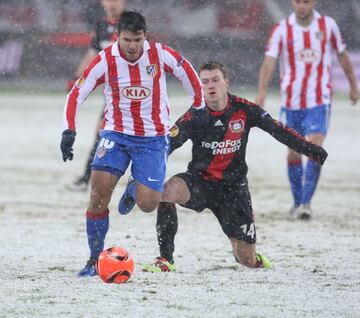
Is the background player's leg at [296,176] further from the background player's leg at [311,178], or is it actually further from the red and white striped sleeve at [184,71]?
the red and white striped sleeve at [184,71]

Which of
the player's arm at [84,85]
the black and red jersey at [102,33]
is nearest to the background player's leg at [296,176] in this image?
the black and red jersey at [102,33]

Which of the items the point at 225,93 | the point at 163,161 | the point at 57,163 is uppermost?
the point at 225,93

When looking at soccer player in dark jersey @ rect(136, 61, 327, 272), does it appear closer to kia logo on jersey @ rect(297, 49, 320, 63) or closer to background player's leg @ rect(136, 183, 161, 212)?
background player's leg @ rect(136, 183, 161, 212)

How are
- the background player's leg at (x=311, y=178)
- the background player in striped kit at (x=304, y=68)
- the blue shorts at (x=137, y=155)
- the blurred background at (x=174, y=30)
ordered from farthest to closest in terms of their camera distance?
the blurred background at (x=174, y=30)
the background player in striped kit at (x=304, y=68)
the background player's leg at (x=311, y=178)
the blue shorts at (x=137, y=155)

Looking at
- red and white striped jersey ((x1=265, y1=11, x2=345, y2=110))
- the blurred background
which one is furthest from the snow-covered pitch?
the blurred background

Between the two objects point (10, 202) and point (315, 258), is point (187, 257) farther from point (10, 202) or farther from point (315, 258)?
point (10, 202)

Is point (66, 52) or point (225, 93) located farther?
point (66, 52)

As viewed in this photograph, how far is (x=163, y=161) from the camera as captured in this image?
22.1 ft

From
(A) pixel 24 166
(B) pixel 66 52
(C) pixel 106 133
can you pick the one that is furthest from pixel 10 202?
(B) pixel 66 52

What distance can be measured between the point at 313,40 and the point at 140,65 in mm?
3451

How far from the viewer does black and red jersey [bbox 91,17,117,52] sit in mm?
10438

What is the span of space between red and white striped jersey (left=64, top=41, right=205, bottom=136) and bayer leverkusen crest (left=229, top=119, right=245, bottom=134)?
0.96 feet

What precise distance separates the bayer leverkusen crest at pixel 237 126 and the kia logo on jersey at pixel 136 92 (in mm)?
632

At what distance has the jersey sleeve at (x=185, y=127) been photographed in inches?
269
